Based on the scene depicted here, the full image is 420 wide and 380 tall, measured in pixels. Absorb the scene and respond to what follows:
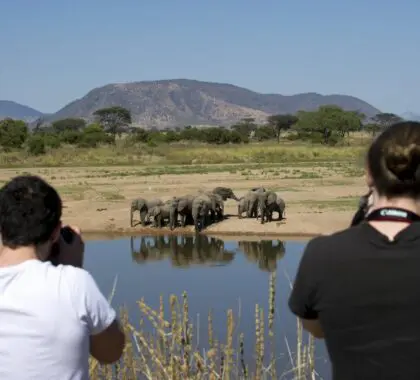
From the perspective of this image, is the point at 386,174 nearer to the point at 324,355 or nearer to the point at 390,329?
the point at 390,329

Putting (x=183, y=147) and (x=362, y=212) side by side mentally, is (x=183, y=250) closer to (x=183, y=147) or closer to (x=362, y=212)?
(x=362, y=212)

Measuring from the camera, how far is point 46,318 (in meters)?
2.93

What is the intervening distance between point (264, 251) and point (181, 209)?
4.30 metres

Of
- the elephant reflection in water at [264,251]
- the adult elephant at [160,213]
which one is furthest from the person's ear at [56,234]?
the adult elephant at [160,213]

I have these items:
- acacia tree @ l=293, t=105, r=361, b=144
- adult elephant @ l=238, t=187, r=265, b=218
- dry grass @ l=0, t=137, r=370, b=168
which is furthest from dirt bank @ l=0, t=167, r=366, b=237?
acacia tree @ l=293, t=105, r=361, b=144

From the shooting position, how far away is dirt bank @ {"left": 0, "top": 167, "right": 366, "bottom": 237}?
2288 cm

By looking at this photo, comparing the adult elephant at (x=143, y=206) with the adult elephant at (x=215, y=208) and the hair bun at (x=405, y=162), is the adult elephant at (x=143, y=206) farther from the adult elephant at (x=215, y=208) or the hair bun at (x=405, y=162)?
the hair bun at (x=405, y=162)

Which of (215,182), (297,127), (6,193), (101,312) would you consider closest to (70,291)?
(101,312)

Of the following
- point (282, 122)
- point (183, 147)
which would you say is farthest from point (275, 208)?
point (282, 122)

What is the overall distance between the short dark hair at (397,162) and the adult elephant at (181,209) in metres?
20.1

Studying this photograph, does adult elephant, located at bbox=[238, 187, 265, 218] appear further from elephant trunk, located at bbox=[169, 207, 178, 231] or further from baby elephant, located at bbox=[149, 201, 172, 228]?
baby elephant, located at bbox=[149, 201, 172, 228]

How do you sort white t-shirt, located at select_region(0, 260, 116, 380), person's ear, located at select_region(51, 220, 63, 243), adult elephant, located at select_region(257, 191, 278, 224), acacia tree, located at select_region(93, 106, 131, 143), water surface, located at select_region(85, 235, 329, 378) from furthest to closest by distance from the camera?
acacia tree, located at select_region(93, 106, 131, 143) → adult elephant, located at select_region(257, 191, 278, 224) → water surface, located at select_region(85, 235, 329, 378) → person's ear, located at select_region(51, 220, 63, 243) → white t-shirt, located at select_region(0, 260, 116, 380)

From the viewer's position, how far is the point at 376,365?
8.95 ft

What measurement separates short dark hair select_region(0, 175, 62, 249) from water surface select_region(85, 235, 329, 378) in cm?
497
